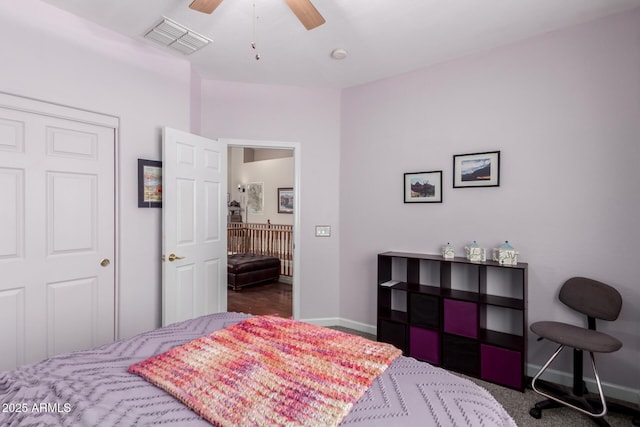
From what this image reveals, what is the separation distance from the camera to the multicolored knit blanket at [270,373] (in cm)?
108

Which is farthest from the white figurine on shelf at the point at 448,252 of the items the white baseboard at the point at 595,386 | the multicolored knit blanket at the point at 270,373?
the multicolored knit blanket at the point at 270,373

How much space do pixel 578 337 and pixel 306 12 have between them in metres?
2.66

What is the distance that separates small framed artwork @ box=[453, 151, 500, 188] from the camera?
9.55 feet

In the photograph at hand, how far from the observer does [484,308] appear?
9.43 ft

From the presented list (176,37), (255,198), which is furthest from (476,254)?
(255,198)

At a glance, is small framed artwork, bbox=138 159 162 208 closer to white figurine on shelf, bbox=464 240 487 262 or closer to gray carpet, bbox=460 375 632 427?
white figurine on shelf, bbox=464 240 487 262

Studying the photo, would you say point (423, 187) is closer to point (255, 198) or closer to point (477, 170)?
point (477, 170)

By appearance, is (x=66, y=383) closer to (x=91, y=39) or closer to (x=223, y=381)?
(x=223, y=381)

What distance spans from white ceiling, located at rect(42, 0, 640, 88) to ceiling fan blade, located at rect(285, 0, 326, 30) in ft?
1.33

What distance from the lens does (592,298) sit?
2.38m

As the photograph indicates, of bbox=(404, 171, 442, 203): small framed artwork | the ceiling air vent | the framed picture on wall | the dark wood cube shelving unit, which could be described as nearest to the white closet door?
the ceiling air vent

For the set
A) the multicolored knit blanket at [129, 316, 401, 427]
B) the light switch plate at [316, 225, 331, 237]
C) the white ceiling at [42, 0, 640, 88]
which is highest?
the white ceiling at [42, 0, 640, 88]

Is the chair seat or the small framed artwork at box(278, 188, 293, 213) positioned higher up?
the small framed artwork at box(278, 188, 293, 213)

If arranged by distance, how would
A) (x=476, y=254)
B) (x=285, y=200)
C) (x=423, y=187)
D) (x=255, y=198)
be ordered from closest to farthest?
(x=476, y=254), (x=423, y=187), (x=285, y=200), (x=255, y=198)
